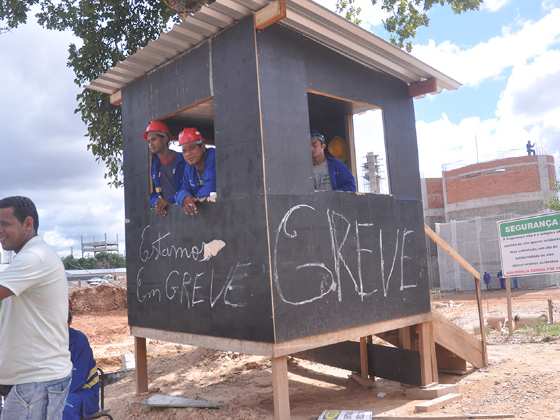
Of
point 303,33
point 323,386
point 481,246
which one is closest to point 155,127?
point 303,33

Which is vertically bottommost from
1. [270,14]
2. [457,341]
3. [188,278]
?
[457,341]

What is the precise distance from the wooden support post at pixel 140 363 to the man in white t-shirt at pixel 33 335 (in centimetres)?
423

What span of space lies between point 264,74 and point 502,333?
29.4 ft

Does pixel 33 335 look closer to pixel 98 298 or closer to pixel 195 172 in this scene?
pixel 195 172

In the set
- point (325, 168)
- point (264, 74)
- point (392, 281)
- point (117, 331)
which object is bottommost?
point (117, 331)

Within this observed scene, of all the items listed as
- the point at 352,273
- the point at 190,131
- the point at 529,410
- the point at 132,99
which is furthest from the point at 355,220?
the point at 132,99

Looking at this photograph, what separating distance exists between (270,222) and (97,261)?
207 ft

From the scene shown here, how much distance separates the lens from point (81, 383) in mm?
4254

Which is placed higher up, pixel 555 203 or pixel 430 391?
pixel 555 203

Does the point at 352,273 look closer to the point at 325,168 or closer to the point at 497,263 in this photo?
the point at 325,168

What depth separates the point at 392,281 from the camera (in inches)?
251

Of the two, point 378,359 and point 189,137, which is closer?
point 189,137

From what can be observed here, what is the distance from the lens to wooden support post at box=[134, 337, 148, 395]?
23.9 ft

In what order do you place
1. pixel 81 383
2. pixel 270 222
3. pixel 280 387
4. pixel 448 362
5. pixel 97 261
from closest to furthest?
1. pixel 81 383
2. pixel 270 222
3. pixel 280 387
4. pixel 448 362
5. pixel 97 261
